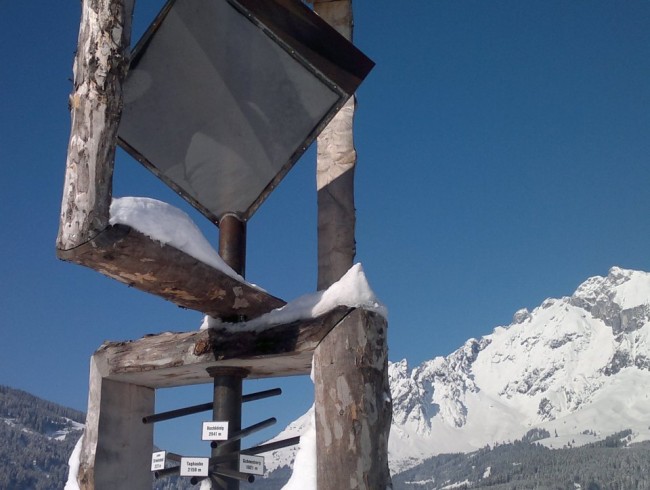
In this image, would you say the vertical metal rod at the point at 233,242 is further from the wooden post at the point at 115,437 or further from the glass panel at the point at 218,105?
the wooden post at the point at 115,437

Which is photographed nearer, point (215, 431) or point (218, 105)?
point (215, 431)

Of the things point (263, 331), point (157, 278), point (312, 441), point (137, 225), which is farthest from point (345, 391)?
point (137, 225)

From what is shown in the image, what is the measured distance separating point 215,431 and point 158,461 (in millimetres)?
408

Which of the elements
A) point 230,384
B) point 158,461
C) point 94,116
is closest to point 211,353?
point 230,384

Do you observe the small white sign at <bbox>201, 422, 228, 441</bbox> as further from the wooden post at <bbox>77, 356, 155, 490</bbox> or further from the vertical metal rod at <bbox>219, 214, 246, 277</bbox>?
the vertical metal rod at <bbox>219, 214, 246, 277</bbox>

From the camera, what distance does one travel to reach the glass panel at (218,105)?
4168mm

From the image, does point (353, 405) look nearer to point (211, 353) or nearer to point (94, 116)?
point (211, 353)

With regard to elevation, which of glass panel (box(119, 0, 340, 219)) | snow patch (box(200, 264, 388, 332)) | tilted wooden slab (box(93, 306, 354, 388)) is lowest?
tilted wooden slab (box(93, 306, 354, 388))

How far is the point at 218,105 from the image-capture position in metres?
4.42

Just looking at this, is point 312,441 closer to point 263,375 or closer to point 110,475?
point 263,375

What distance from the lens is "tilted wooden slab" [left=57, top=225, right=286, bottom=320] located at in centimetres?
291

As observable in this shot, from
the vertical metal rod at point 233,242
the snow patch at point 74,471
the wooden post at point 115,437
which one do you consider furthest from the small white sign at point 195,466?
the vertical metal rod at point 233,242

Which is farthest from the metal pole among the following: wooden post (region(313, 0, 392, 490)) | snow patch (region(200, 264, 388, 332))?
wooden post (region(313, 0, 392, 490))

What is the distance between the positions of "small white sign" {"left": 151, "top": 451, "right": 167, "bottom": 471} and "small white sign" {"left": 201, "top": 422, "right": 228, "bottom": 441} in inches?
11.2
